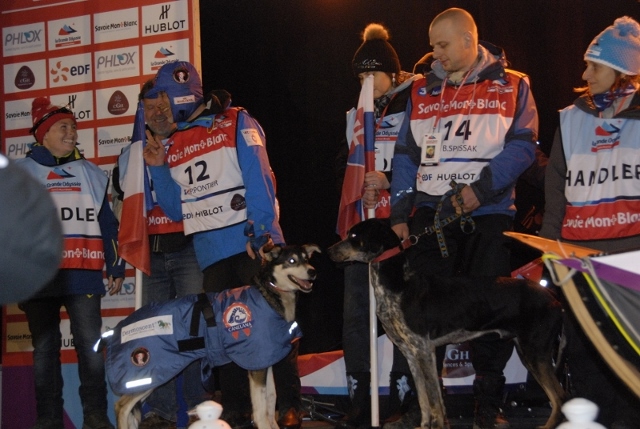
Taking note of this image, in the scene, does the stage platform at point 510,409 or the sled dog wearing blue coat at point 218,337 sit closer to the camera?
the sled dog wearing blue coat at point 218,337

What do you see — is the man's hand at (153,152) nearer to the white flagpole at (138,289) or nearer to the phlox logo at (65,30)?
the white flagpole at (138,289)

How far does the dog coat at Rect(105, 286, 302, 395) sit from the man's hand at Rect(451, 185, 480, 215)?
110cm

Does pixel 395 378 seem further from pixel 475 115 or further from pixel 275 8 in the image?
pixel 275 8

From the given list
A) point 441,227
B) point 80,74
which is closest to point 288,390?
point 441,227

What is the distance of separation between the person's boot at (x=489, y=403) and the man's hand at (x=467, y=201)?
858 mm

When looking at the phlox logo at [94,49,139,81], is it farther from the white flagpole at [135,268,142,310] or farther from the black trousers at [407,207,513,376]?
the black trousers at [407,207,513,376]

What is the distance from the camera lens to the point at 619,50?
396cm

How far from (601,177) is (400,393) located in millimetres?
1539

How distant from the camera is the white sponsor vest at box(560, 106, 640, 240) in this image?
3871mm

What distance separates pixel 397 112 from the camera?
4941mm

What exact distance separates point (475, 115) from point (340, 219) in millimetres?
1068

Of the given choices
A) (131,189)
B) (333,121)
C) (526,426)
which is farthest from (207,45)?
(526,426)

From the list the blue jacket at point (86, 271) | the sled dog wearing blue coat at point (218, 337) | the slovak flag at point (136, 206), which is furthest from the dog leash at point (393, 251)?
the blue jacket at point (86, 271)

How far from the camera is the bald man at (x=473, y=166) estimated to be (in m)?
4.19
